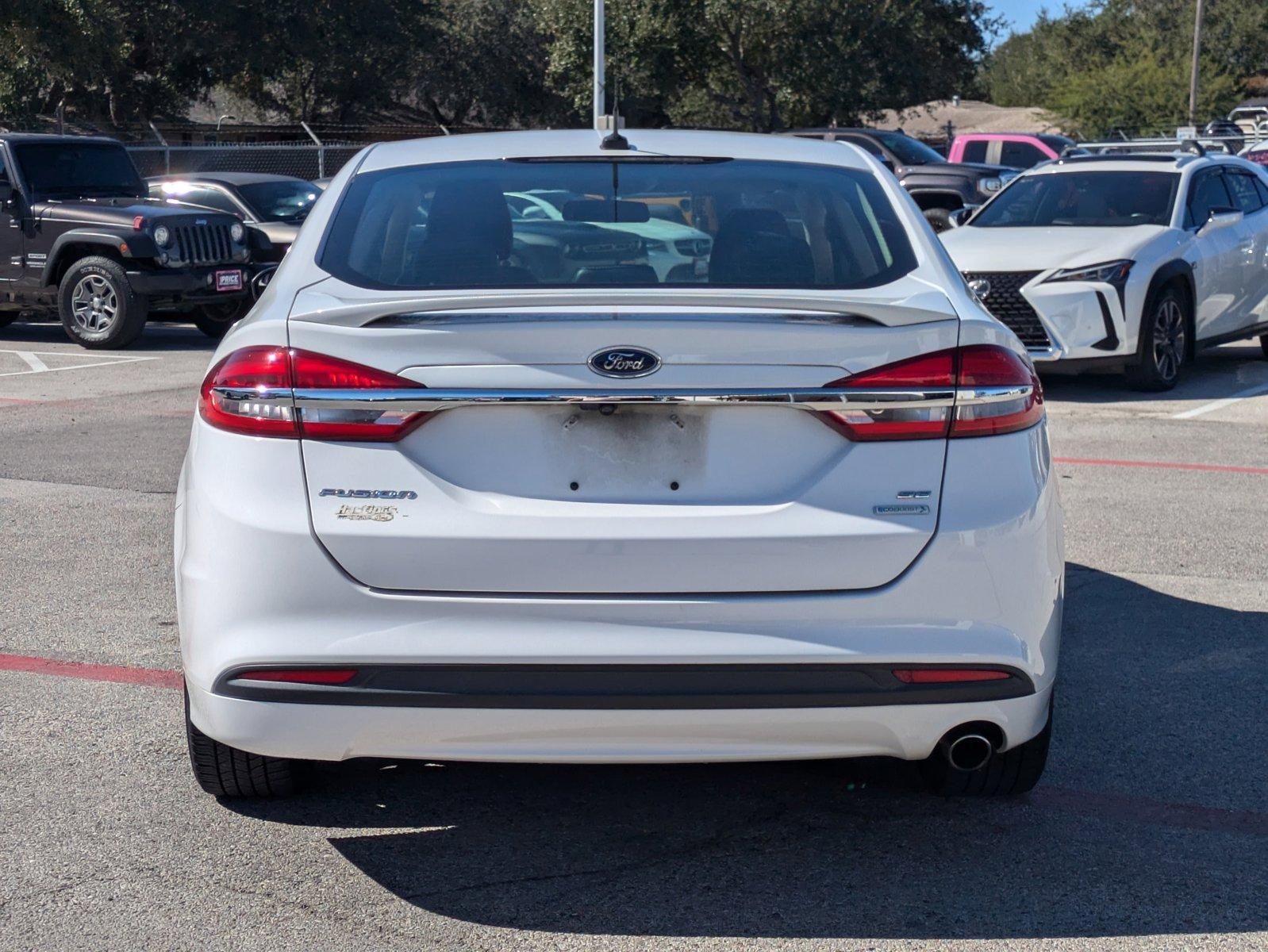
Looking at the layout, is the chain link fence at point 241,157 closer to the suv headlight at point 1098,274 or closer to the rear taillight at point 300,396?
the suv headlight at point 1098,274

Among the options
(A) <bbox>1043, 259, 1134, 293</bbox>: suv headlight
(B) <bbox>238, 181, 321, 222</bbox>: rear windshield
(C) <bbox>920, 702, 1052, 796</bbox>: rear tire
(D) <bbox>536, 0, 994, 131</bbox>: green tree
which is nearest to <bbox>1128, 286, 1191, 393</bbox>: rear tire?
(A) <bbox>1043, 259, 1134, 293</bbox>: suv headlight

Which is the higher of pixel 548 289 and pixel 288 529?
pixel 548 289

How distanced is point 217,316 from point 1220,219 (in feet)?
30.8

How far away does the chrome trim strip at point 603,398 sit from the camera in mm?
3262

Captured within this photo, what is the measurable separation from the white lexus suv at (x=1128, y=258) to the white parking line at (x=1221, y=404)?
0.45 metres

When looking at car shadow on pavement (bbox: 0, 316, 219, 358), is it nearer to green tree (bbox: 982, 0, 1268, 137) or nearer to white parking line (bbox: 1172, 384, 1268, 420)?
white parking line (bbox: 1172, 384, 1268, 420)

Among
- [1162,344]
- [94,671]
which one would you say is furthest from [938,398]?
[1162,344]

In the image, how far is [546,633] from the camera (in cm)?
324

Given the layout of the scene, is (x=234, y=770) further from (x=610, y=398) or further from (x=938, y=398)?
(x=938, y=398)

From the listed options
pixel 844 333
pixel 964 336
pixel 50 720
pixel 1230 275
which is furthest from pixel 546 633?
pixel 1230 275

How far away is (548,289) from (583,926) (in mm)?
1333

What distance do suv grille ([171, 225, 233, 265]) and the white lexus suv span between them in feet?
23.2

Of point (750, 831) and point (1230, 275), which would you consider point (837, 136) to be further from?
point (750, 831)

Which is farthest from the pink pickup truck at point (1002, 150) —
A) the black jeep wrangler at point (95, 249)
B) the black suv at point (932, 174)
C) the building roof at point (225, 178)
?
the black jeep wrangler at point (95, 249)
